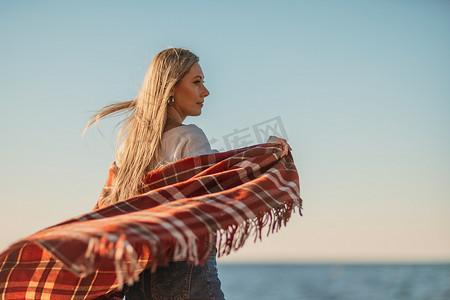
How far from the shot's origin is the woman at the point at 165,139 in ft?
8.68

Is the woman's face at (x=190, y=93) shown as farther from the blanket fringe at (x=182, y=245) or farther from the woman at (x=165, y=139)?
the blanket fringe at (x=182, y=245)

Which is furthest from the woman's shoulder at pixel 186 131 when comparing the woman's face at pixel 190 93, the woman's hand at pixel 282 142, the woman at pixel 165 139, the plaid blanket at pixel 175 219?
the woman's hand at pixel 282 142

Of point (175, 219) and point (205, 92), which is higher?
point (205, 92)

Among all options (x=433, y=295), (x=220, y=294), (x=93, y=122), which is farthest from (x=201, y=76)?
(x=433, y=295)

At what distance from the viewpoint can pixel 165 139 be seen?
9.39 feet

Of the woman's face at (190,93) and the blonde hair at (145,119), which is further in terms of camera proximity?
the woman's face at (190,93)

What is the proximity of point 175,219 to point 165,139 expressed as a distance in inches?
27.5

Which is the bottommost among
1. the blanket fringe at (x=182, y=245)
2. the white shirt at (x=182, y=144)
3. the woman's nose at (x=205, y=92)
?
the blanket fringe at (x=182, y=245)

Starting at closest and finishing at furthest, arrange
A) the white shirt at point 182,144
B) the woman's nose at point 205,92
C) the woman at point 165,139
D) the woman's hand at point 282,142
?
1. the woman at point 165,139
2. the white shirt at point 182,144
3. the woman's hand at point 282,142
4. the woman's nose at point 205,92

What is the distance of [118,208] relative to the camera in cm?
251

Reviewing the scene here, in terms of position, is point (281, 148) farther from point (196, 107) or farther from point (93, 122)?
point (93, 122)

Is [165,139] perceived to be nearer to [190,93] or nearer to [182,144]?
[182,144]

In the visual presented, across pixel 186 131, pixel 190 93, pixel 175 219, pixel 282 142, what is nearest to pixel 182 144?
pixel 186 131

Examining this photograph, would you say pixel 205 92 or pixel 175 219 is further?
pixel 205 92
